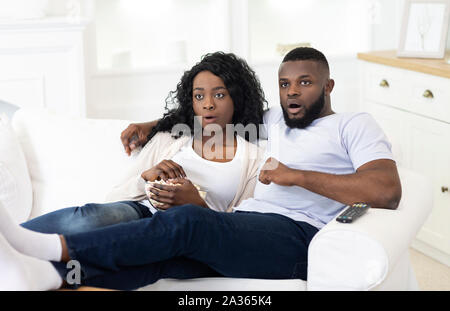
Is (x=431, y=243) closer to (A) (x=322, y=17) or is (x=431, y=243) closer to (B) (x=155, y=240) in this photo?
(B) (x=155, y=240)

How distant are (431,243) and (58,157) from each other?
5.59ft

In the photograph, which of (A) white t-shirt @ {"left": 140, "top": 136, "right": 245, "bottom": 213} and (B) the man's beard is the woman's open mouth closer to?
(A) white t-shirt @ {"left": 140, "top": 136, "right": 245, "bottom": 213}

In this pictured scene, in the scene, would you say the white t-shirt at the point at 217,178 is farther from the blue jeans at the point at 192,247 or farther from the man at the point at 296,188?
the blue jeans at the point at 192,247

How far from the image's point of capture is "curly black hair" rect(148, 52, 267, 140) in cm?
229

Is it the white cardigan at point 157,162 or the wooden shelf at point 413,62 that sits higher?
the wooden shelf at point 413,62

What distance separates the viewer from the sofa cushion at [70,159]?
2.30 metres

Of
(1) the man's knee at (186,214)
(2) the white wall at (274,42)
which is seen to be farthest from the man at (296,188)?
(2) the white wall at (274,42)

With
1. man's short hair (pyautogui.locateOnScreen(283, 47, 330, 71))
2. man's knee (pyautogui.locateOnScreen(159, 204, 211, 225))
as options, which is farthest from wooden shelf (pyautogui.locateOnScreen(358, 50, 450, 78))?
man's knee (pyautogui.locateOnScreen(159, 204, 211, 225))

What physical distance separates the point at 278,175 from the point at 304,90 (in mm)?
319

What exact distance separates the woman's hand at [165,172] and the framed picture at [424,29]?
1568 millimetres

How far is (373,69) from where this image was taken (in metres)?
3.34

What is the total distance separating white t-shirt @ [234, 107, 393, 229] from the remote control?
167 mm

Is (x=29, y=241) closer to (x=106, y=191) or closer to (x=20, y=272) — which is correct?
(x=20, y=272)

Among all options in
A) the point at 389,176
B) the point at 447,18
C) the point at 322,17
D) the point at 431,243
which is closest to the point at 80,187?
the point at 389,176
